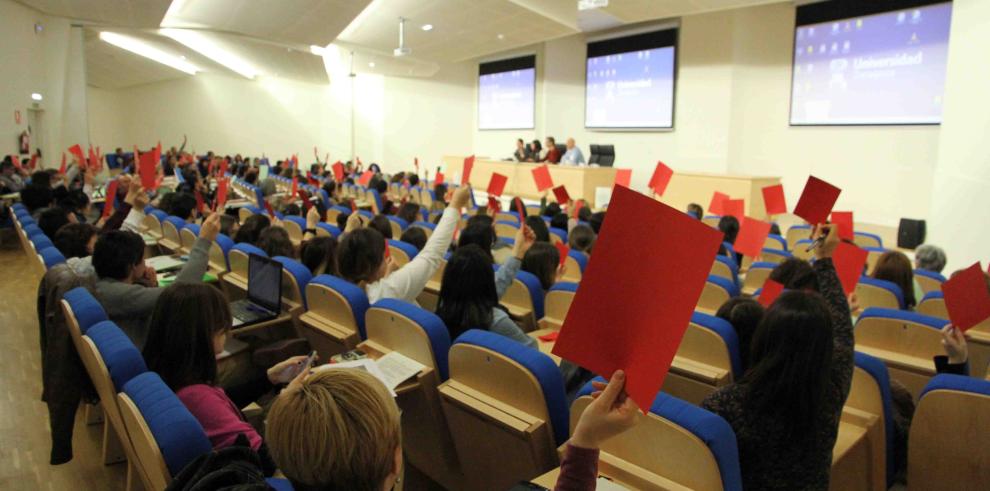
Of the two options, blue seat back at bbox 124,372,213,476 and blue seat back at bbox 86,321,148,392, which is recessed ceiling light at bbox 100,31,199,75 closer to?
blue seat back at bbox 86,321,148,392

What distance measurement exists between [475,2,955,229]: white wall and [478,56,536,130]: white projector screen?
3.37 metres

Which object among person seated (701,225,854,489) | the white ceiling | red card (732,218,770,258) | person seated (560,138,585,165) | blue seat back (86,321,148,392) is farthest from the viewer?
person seated (560,138,585,165)

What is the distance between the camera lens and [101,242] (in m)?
2.81

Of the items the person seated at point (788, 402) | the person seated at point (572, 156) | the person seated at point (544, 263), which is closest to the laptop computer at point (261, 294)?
the person seated at point (544, 263)

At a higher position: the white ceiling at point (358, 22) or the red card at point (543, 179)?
the white ceiling at point (358, 22)

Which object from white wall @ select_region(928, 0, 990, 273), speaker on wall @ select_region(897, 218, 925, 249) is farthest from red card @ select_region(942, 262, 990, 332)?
speaker on wall @ select_region(897, 218, 925, 249)

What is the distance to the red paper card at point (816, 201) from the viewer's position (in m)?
2.54

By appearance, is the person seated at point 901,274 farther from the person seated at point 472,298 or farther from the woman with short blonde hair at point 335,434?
the woman with short blonde hair at point 335,434

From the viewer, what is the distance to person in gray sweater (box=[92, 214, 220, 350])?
2.70 m

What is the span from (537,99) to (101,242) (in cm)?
1392

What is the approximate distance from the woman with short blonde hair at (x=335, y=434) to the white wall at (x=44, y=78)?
12.2m

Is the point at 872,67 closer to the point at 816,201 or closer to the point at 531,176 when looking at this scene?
the point at 531,176

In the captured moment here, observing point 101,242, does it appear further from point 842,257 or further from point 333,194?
point 333,194

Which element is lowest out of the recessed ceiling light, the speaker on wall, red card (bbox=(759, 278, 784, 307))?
the speaker on wall
